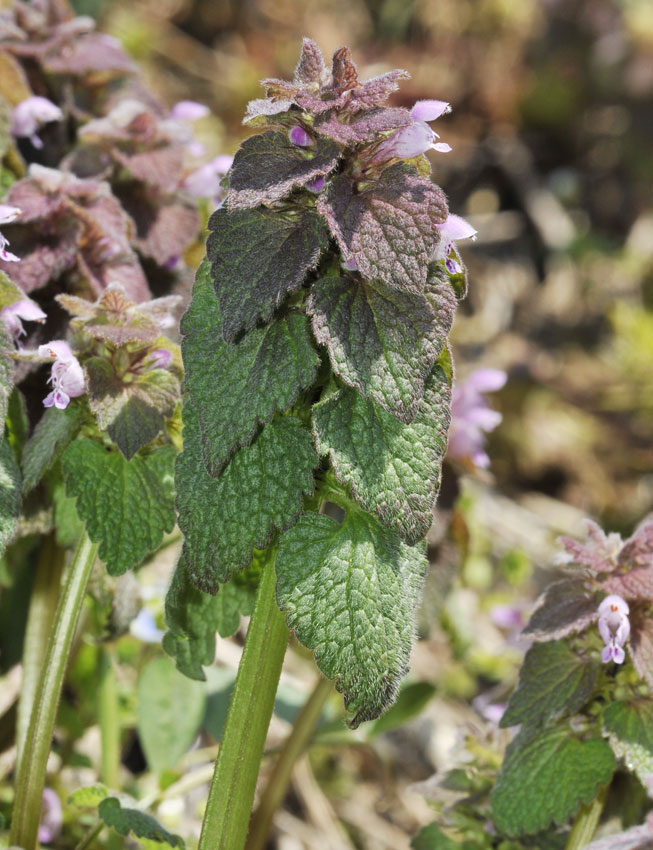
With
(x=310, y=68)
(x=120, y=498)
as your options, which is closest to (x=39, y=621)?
(x=120, y=498)

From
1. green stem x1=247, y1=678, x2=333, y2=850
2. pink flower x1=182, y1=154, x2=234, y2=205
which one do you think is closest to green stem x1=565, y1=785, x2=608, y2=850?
green stem x1=247, y1=678, x2=333, y2=850

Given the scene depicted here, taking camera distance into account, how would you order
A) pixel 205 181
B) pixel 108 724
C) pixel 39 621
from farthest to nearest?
pixel 108 724
pixel 205 181
pixel 39 621

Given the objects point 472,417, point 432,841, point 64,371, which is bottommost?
point 432,841

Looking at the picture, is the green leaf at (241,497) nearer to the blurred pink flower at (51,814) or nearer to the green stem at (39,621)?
the green stem at (39,621)

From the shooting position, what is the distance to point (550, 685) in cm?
124

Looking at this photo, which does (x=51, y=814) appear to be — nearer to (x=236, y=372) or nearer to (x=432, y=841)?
→ (x=432, y=841)

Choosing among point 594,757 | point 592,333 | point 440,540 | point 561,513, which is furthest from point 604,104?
point 594,757

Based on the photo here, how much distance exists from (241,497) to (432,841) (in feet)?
2.40

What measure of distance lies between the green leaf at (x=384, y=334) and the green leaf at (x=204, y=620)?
1.08 ft

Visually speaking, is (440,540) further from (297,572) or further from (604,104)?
(604,104)

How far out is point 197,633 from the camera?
1.19 metres

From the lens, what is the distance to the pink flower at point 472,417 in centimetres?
171

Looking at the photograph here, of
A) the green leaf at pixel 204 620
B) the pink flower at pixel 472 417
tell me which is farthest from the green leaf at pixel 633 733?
the pink flower at pixel 472 417

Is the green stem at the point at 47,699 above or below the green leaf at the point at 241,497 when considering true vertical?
below
